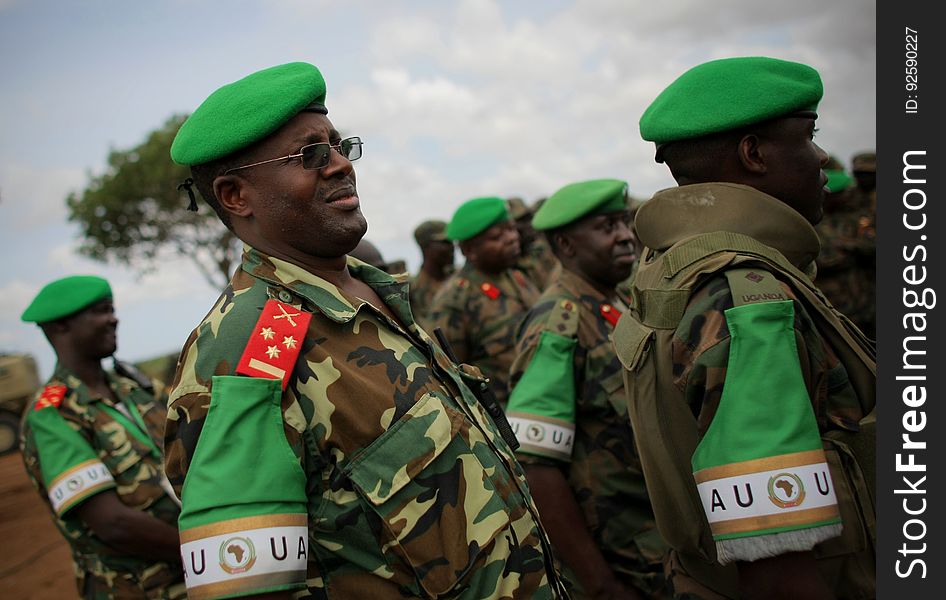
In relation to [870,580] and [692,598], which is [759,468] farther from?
[692,598]

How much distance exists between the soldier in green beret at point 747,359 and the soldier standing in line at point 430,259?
730 centimetres

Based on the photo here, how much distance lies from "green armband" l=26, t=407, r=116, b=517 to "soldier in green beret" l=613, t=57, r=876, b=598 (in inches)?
104

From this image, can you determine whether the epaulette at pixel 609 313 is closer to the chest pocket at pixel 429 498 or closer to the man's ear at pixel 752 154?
the man's ear at pixel 752 154

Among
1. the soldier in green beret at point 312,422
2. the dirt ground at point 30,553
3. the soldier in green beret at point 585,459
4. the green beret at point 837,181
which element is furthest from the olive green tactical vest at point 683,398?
the dirt ground at point 30,553

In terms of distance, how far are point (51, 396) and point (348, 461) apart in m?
2.75

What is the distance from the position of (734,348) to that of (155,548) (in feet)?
10.1

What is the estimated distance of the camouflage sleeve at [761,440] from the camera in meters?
1.70

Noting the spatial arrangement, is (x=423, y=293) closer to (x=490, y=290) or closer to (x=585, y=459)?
(x=490, y=290)

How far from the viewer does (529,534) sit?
2023 millimetres

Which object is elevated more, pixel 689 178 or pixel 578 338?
pixel 689 178

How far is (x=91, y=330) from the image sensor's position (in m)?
4.20

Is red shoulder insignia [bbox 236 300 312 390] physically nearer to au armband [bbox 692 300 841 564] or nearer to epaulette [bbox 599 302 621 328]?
au armband [bbox 692 300 841 564]

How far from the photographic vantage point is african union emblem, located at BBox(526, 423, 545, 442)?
10.2 feet

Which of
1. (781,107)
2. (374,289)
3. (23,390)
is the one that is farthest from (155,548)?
(23,390)
